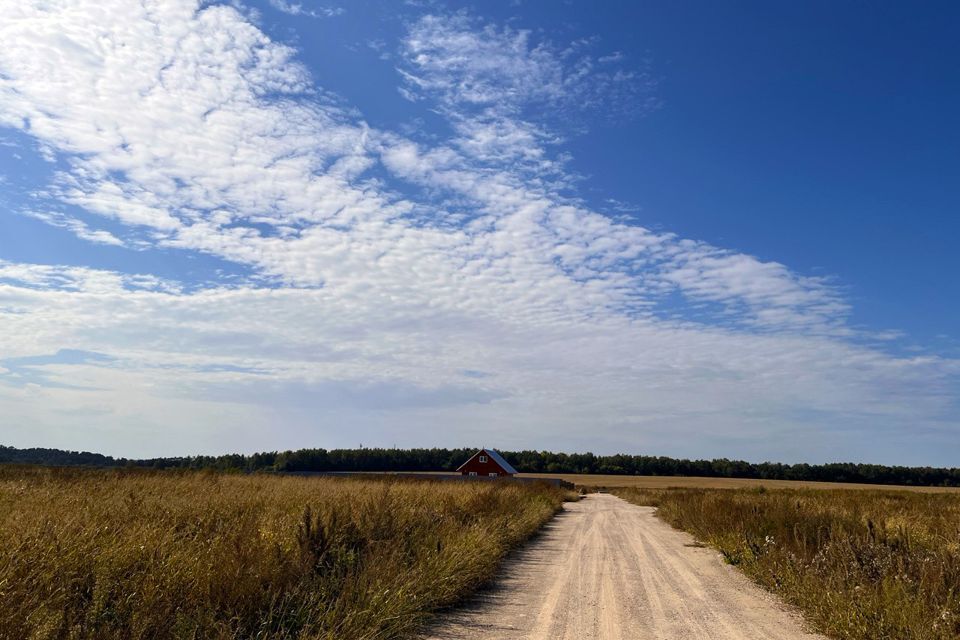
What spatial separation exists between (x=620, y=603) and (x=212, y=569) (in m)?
5.72

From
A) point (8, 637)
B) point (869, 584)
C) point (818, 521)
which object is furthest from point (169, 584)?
point (818, 521)

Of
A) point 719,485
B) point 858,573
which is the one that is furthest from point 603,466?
point 858,573

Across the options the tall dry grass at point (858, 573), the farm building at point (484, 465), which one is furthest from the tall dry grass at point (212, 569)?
the farm building at point (484, 465)

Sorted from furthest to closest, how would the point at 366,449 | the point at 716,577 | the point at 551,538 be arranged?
the point at 366,449 < the point at 551,538 < the point at 716,577

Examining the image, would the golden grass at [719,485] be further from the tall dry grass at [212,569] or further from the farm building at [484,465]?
the tall dry grass at [212,569]

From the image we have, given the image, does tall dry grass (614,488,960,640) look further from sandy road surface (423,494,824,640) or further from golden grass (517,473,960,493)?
golden grass (517,473,960,493)

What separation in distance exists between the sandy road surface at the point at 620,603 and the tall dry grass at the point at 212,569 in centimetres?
69

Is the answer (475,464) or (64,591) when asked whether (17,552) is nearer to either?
(64,591)

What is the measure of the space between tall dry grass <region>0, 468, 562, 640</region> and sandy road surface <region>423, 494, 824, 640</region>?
2.27 ft

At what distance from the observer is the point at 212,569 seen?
6.75 m

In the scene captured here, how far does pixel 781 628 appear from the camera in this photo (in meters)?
8.20

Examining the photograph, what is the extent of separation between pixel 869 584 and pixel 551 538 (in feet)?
37.0

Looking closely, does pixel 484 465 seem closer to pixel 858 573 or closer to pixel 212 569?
pixel 858 573

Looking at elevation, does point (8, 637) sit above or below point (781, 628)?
above
